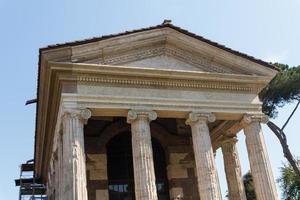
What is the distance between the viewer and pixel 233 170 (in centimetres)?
1577

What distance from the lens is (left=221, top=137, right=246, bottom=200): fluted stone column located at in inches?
607

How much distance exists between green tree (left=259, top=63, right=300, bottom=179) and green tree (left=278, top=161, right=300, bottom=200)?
5.89 ft

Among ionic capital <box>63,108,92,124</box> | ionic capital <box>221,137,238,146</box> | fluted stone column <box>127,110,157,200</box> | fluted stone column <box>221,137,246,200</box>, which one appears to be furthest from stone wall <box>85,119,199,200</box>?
ionic capital <box>63,108,92,124</box>

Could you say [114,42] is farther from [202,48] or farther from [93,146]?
[93,146]

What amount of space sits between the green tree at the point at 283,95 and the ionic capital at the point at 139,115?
13.8 m

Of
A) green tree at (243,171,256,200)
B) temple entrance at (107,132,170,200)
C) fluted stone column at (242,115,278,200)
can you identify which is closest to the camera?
fluted stone column at (242,115,278,200)

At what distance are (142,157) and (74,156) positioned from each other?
2.09 meters

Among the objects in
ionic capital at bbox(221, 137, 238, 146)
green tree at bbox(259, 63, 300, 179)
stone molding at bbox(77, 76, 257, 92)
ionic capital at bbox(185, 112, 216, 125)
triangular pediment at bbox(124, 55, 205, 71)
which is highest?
green tree at bbox(259, 63, 300, 179)

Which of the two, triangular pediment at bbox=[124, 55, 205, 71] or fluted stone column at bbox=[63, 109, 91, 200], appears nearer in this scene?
fluted stone column at bbox=[63, 109, 91, 200]

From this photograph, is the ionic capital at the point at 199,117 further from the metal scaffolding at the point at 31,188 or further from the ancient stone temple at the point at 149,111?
the metal scaffolding at the point at 31,188

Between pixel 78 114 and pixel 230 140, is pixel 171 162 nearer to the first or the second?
pixel 230 140

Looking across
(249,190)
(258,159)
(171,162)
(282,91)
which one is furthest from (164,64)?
(249,190)

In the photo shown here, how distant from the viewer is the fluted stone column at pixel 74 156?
11359 millimetres

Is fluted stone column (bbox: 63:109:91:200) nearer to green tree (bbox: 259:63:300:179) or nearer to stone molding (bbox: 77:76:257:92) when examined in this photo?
stone molding (bbox: 77:76:257:92)
